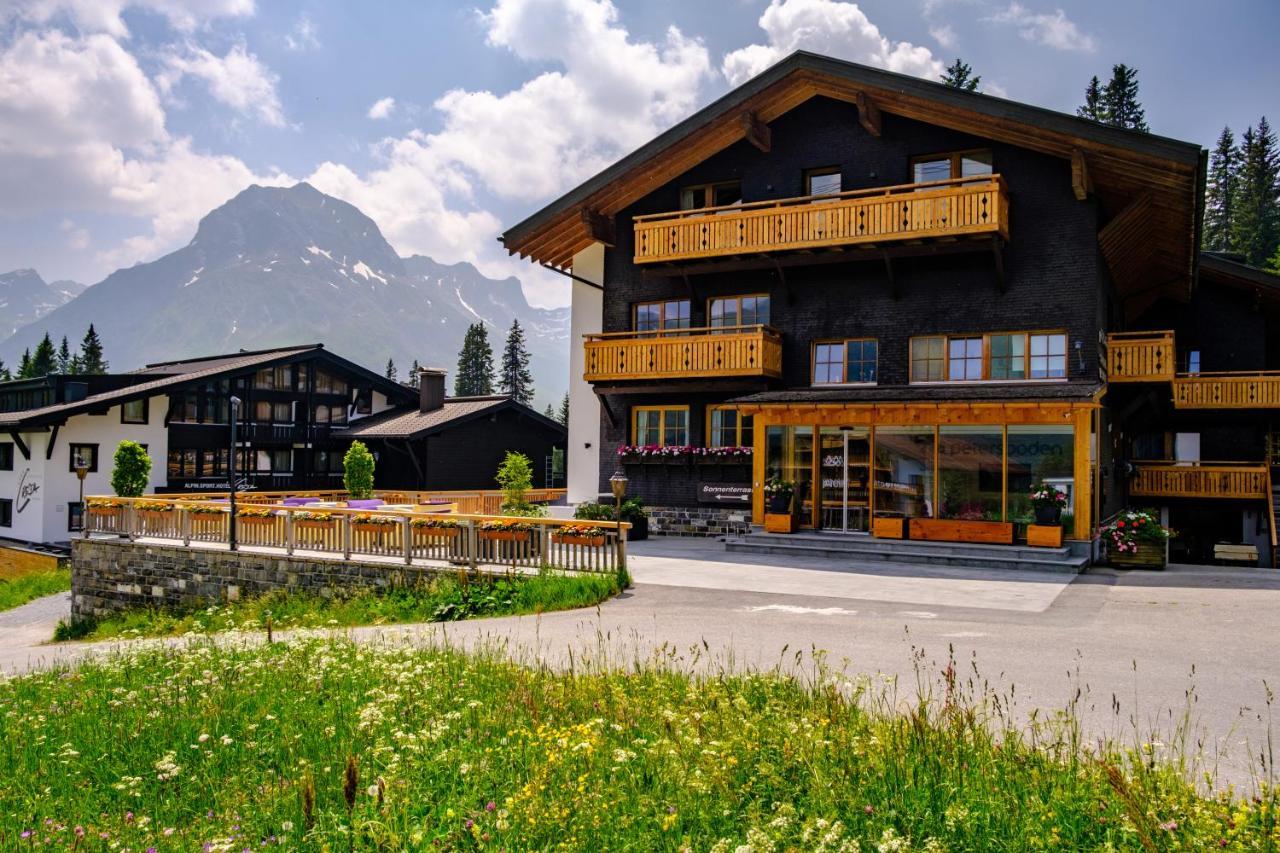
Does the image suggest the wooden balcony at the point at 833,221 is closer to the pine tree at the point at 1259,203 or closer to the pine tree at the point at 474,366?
the pine tree at the point at 1259,203

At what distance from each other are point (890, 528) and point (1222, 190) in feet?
205

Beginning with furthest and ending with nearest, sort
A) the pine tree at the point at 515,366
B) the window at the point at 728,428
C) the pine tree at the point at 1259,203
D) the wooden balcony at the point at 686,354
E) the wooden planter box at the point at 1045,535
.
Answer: the pine tree at the point at 515,366 < the pine tree at the point at 1259,203 < the window at the point at 728,428 < the wooden balcony at the point at 686,354 < the wooden planter box at the point at 1045,535

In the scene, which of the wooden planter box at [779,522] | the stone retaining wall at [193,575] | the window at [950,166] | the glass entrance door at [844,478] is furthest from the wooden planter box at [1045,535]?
the stone retaining wall at [193,575]

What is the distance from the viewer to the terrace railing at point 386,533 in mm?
14995

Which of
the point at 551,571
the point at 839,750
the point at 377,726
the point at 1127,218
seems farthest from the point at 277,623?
the point at 1127,218

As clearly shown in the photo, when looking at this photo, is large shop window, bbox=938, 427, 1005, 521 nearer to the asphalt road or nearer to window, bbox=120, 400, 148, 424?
the asphalt road

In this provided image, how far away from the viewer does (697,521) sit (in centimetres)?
2414

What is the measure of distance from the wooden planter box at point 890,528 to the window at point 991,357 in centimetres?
377

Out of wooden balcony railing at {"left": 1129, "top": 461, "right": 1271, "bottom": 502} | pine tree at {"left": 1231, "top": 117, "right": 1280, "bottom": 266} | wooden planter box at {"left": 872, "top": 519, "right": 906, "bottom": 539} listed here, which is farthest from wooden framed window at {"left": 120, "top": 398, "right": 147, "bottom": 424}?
pine tree at {"left": 1231, "top": 117, "right": 1280, "bottom": 266}

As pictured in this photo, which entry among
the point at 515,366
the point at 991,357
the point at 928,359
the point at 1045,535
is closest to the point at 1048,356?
the point at 991,357

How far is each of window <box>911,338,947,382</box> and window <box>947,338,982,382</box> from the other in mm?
162

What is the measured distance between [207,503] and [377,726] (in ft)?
55.2

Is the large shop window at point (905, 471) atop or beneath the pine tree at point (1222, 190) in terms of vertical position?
beneath

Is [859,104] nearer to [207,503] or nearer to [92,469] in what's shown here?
[207,503]
